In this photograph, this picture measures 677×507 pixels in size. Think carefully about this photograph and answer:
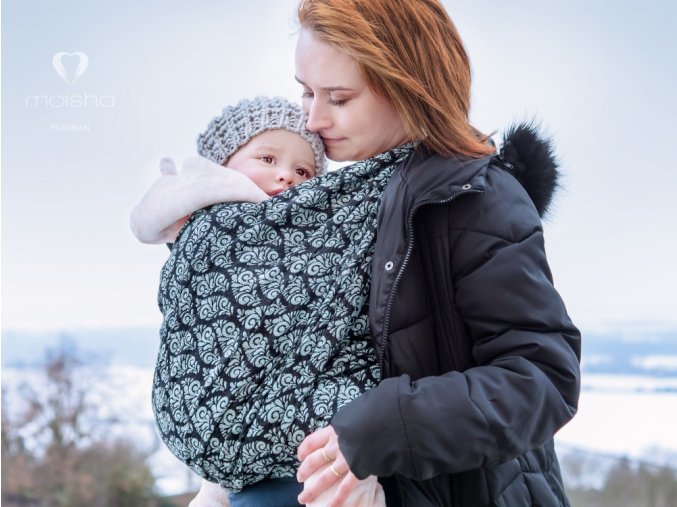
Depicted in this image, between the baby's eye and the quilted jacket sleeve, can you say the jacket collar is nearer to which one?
the quilted jacket sleeve

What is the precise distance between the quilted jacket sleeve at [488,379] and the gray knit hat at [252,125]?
363mm

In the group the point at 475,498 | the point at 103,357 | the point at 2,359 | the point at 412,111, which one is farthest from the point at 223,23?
the point at 475,498

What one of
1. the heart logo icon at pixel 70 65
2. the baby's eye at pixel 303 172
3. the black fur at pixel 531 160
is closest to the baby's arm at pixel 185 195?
the baby's eye at pixel 303 172

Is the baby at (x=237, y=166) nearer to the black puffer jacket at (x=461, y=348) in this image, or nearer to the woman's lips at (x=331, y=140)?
the woman's lips at (x=331, y=140)

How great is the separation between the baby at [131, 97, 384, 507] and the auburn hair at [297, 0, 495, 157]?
0.22 metres

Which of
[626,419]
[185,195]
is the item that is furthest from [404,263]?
[626,419]

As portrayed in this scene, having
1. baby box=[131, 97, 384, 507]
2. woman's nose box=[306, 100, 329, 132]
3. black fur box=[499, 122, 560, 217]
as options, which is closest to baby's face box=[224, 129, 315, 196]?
baby box=[131, 97, 384, 507]

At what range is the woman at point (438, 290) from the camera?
3.44ft

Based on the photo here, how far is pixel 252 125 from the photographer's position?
146 centimetres

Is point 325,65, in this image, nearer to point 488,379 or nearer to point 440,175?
point 440,175

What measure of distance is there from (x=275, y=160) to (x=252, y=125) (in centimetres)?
7

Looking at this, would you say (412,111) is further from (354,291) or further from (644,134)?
(644,134)

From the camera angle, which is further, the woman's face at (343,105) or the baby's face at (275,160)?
the baby's face at (275,160)

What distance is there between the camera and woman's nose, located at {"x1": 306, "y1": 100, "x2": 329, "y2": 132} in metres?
1.32
